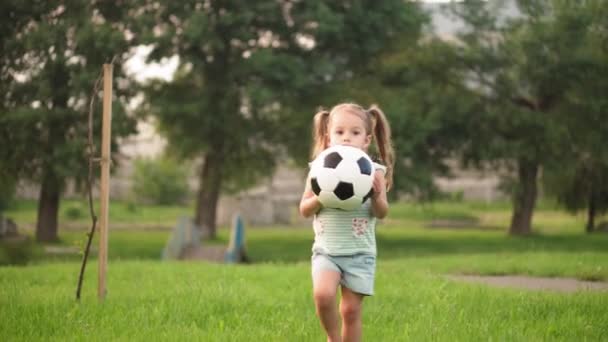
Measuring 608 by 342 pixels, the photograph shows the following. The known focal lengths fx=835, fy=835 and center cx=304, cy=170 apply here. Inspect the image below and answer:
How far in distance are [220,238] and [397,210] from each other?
18675mm

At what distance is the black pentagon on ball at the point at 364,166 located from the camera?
15.5 ft

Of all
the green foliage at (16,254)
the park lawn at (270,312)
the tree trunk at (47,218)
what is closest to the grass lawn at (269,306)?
the park lawn at (270,312)

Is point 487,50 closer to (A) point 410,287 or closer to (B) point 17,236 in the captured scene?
(B) point 17,236

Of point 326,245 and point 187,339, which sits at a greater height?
point 326,245

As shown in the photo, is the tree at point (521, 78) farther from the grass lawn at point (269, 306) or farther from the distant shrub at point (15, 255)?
the distant shrub at point (15, 255)

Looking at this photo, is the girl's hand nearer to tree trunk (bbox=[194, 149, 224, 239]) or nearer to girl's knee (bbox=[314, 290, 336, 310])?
girl's knee (bbox=[314, 290, 336, 310])

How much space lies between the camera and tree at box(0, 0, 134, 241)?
20219 mm

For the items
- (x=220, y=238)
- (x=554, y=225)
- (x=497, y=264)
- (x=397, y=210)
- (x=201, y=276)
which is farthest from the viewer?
(x=397, y=210)

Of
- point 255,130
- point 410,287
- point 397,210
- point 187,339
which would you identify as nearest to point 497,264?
point 410,287

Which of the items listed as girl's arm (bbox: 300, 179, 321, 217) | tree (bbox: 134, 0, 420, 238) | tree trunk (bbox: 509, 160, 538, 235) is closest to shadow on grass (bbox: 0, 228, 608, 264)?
tree trunk (bbox: 509, 160, 538, 235)

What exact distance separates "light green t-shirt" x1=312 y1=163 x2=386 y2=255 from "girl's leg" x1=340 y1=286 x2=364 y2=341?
0.25 meters

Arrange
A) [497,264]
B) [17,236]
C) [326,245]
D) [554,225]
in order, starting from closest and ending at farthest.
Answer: [326,245], [497,264], [17,236], [554,225]

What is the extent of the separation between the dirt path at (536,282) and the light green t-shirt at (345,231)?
510 centimetres

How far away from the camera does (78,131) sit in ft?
69.3
